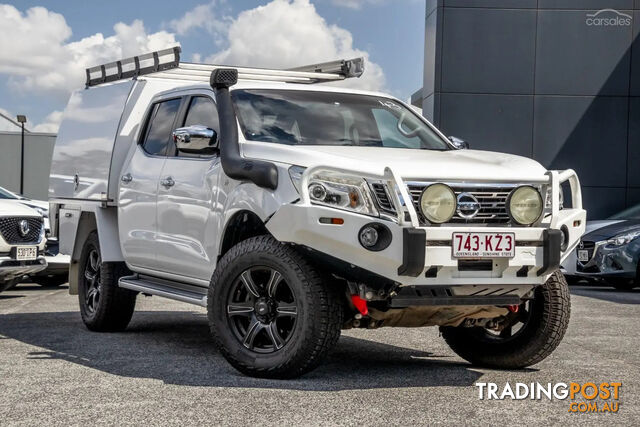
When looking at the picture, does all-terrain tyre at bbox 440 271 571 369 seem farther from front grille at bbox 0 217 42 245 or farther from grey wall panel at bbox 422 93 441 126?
grey wall panel at bbox 422 93 441 126

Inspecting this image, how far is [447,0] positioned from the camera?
29.0 m

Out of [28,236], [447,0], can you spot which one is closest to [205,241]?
[28,236]

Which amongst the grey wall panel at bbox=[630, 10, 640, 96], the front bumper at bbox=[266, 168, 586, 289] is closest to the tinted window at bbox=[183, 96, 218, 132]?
the front bumper at bbox=[266, 168, 586, 289]

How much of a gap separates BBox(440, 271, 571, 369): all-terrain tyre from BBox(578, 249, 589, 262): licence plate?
31.7ft

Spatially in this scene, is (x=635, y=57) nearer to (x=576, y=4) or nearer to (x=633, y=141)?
(x=576, y=4)

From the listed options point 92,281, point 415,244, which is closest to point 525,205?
point 415,244

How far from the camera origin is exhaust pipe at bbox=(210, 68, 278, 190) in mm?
6367

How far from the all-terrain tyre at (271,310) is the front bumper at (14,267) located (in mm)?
4860

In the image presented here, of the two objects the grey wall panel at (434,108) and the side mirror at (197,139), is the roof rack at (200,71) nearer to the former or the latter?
the side mirror at (197,139)

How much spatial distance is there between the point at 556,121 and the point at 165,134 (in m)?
22.3

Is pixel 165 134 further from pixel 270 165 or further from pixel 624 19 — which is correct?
pixel 624 19

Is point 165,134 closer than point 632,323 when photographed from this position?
Yes

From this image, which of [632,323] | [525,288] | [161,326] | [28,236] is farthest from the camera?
[28,236]

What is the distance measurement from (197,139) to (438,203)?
6.38 feet
